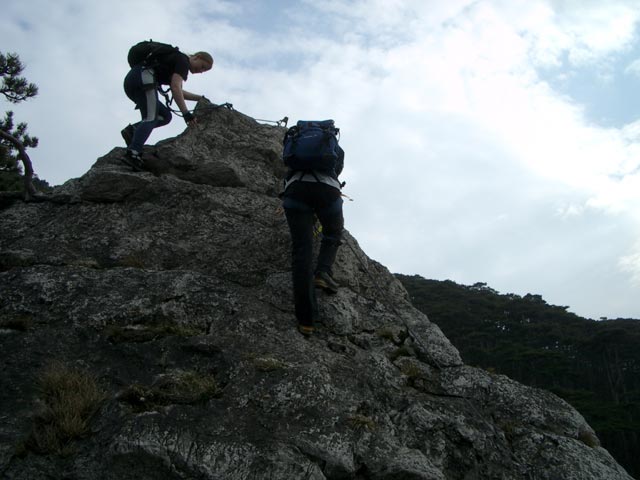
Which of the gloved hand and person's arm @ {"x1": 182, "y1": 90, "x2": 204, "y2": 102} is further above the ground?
person's arm @ {"x1": 182, "y1": 90, "x2": 204, "y2": 102}

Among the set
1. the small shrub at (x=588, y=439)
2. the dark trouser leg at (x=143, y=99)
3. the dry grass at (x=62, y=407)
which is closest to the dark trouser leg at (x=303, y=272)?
the dry grass at (x=62, y=407)

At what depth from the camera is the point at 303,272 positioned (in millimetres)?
6133

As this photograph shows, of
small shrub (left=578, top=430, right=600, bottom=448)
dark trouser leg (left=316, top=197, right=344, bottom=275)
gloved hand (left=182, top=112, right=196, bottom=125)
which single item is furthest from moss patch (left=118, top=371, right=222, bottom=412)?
gloved hand (left=182, top=112, right=196, bottom=125)

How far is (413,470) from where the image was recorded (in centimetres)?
445

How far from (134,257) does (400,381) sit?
3.74 m

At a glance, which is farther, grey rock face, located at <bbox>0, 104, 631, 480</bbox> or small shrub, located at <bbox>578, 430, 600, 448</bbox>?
small shrub, located at <bbox>578, 430, 600, 448</bbox>

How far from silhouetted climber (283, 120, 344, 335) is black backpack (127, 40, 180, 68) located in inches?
137

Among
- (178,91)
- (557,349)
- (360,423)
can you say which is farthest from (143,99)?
(557,349)

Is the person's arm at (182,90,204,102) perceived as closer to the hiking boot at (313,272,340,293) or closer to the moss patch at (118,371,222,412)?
the hiking boot at (313,272,340,293)

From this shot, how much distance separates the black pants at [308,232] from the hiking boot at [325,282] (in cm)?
13

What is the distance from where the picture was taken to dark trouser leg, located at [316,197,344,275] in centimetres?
695

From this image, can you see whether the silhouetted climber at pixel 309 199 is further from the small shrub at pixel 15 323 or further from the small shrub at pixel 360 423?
the small shrub at pixel 15 323

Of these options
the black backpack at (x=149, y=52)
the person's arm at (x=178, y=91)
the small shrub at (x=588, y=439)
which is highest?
the black backpack at (x=149, y=52)

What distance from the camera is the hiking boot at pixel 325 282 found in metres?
6.74
